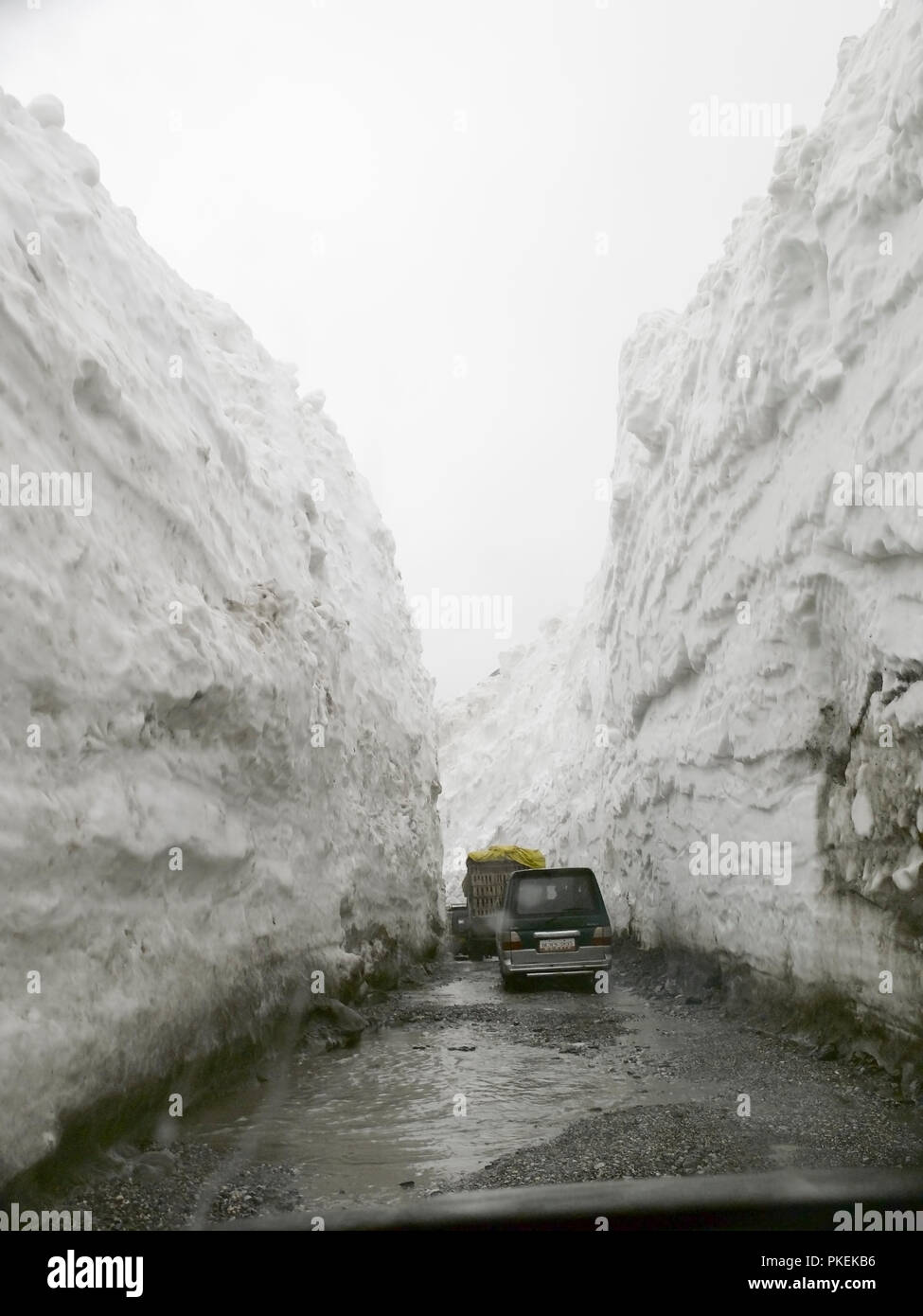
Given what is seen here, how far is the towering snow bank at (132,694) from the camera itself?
5238 millimetres

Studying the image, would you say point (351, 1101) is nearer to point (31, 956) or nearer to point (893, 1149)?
point (31, 956)

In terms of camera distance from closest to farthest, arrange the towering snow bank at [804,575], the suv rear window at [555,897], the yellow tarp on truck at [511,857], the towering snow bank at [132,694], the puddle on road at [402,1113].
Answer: the towering snow bank at [132,694]
the puddle on road at [402,1113]
the towering snow bank at [804,575]
the suv rear window at [555,897]
the yellow tarp on truck at [511,857]

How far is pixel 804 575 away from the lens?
8.91 meters

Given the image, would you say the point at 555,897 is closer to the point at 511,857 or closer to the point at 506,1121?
the point at 506,1121

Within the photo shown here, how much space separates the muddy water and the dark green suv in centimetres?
175

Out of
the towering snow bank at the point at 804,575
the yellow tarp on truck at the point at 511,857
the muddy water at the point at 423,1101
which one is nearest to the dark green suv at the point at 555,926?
the towering snow bank at the point at 804,575

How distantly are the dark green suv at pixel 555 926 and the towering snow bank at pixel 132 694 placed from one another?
220 centimetres

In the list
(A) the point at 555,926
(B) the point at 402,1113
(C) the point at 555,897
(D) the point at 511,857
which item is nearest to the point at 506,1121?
(B) the point at 402,1113

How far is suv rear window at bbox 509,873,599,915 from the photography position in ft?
43.3

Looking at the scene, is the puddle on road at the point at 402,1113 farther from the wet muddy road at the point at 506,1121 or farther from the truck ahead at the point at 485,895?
the truck ahead at the point at 485,895

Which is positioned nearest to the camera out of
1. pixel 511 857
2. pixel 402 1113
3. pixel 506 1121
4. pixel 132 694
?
pixel 132 694

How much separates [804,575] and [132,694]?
19.1ft

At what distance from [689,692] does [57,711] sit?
9501 mm
